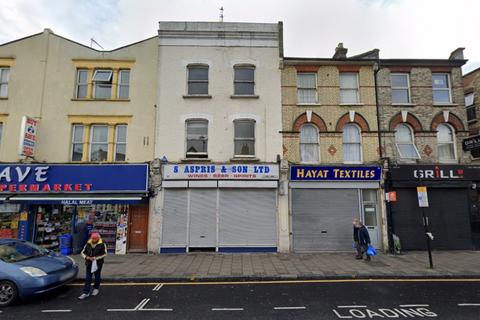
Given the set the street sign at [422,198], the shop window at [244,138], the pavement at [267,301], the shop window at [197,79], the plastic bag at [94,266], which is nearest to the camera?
the pavement at [267,301]

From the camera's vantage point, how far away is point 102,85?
535 inches

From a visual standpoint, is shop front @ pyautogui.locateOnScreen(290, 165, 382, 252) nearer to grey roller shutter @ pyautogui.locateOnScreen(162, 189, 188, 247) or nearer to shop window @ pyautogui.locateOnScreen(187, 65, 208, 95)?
grey roller shutter @ pyautogui.locateOnScreen(162, 189, 188, 247)

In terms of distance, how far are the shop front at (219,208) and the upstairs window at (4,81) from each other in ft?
29.7

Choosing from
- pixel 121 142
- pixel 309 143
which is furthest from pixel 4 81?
pixel 309 143

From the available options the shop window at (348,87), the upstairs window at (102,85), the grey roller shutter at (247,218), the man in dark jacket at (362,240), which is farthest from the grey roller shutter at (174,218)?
the shop window at (348,87)

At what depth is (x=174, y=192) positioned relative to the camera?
12.7m

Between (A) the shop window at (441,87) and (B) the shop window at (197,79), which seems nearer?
(B) the shop window at (197,79)

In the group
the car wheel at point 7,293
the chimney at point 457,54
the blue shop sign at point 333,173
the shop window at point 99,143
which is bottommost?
the car wheel at point 7,293

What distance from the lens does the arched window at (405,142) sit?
13.3 m

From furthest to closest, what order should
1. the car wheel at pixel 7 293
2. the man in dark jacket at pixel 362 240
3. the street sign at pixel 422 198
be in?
1. the man in dark jacket at pixel 362 240
2. the street sign at pixel 422 198
3. the car wheel at pixel 7 293

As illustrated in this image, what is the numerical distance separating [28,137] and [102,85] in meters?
4.06

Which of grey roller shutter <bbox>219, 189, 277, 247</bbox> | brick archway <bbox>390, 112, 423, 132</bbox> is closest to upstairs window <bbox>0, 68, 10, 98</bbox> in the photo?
grey roller shutter <bbox>219, 189, 277, 247</bbox>

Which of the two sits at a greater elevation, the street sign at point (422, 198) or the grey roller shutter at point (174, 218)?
the street sign at point (422, 198)

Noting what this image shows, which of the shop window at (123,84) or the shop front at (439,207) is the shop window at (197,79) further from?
the shop front at (439,207)
